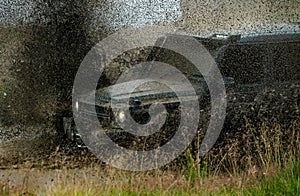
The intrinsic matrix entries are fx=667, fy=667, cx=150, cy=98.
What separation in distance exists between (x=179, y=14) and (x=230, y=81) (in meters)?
4.50

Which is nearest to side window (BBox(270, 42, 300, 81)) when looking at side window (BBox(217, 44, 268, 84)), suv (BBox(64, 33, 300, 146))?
suv (BBox(64, 33, 300, 146))

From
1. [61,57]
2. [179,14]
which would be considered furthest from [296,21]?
[61,57]

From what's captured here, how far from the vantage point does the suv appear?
239 inches

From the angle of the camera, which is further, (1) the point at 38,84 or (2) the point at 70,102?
(1) the point at 38,84

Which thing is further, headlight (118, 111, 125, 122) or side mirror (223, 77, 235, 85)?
side mirror (223, 77, 235, 85)

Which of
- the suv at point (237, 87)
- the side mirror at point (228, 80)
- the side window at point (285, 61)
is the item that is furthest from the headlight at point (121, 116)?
the side window at point (285, 61)

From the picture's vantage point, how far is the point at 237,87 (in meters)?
6.45

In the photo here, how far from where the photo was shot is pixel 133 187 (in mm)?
5000

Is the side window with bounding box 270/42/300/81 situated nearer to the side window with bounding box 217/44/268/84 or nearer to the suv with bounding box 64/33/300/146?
the suv with bounding box 64/33/300/146

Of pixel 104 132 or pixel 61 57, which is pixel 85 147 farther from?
pixel 61 57

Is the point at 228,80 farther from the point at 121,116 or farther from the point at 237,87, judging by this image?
the point at 121,116

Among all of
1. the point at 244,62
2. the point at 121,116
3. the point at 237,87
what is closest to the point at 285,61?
the point at 244,62

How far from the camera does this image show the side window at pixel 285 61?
6.66 metres

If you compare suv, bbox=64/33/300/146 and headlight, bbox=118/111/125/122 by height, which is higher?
suv, bbox=64/33/300/146
